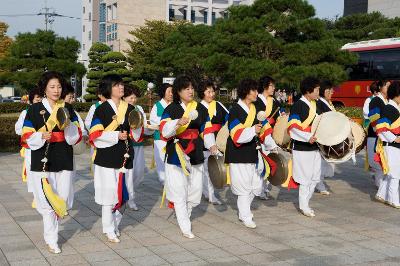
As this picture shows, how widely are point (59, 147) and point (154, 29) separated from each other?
39.8 m

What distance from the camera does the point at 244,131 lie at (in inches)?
240

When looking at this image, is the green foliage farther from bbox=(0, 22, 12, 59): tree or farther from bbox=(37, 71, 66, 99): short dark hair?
bbox=(0, 22, 12, 59): tree

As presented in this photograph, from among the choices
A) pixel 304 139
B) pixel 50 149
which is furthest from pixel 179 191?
pixel 304 139

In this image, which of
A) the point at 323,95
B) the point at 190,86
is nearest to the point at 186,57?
the point at 323,95

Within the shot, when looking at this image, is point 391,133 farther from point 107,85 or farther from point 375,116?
A: point 107,85

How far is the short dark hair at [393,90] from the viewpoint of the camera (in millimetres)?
7336

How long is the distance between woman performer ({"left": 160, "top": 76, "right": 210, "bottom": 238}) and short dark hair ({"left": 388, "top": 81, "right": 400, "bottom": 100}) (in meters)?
3.01

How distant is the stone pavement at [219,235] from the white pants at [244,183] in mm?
225

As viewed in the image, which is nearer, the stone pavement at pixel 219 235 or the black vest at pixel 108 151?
the stone pavement at pixel 219 235

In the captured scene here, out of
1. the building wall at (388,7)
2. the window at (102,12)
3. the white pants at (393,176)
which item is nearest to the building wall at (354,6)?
the building wall at (388,7)

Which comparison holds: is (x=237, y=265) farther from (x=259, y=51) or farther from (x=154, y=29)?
(x=154, y=29)

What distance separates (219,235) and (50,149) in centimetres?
209

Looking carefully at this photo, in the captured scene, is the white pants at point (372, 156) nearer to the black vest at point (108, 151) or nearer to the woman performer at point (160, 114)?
the woman performer at point (160, 114)

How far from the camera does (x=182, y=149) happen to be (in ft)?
19.2
